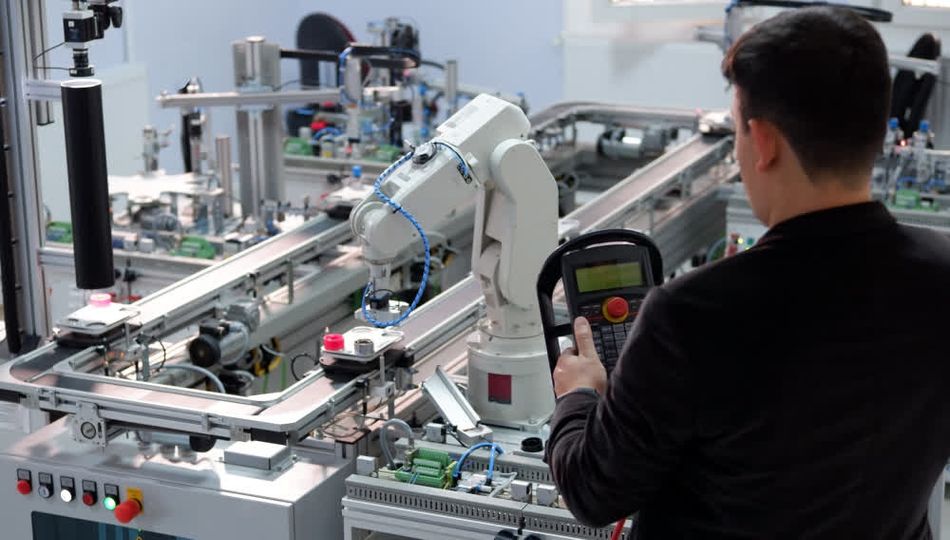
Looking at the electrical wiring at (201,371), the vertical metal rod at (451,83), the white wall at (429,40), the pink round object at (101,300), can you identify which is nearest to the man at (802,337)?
the electrical wiring at (201,371)

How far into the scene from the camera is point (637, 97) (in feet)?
24.5

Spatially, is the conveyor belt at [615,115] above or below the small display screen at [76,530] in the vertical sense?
above

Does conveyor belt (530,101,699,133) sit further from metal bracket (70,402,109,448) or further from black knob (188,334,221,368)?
metal bracket (70,402,109,448)

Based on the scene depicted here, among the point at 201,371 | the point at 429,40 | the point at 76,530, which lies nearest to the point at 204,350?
the point at 201,371

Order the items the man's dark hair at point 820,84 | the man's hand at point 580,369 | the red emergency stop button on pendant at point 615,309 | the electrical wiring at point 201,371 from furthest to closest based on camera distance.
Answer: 1. the electrical wiring at point 201,371
2. the red emergency stop button on pendant at point 615,309
3. the man's hand at point 580,369
4. the man's dark hair at point 820,84

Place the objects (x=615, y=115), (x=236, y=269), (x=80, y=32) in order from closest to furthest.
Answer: (x=80, y=32) → (x=236, y=269) → (x=615, y=115)

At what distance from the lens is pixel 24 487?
2582 millimetres

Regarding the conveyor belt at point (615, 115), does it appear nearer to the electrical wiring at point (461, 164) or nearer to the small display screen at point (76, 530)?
the electrical wiring at point (461, 164)

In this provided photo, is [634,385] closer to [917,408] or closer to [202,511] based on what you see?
[917,408]

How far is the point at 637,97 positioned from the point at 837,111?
20.3ft

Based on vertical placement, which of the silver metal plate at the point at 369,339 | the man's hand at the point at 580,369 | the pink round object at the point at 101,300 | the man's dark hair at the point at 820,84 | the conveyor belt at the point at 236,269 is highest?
the man's dark hair at the point at 820,84

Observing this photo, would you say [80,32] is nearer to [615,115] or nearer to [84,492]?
[84,492]

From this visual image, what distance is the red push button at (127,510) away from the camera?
8.17 ft

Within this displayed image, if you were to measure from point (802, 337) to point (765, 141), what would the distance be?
20cm
